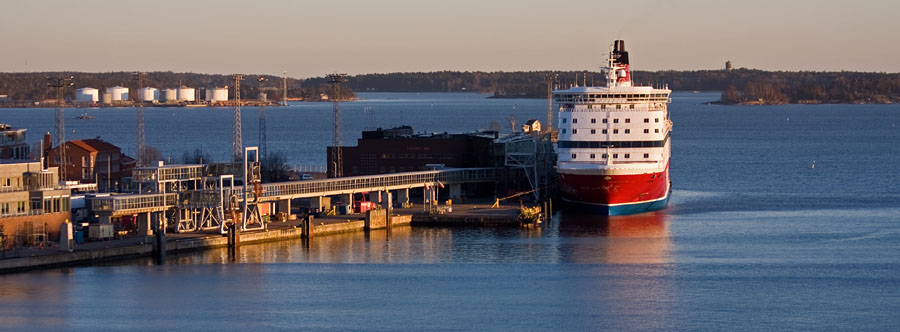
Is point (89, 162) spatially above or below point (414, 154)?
below

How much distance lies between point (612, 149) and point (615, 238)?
23.3 feet

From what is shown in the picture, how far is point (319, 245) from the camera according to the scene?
159 ft

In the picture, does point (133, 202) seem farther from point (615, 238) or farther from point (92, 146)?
point (92, 146)

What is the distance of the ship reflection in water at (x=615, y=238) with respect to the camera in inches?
1826

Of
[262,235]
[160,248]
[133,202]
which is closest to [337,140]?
[262,235]

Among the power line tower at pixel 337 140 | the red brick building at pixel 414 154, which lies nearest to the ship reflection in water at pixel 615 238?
the red brick building at pixel 414 154

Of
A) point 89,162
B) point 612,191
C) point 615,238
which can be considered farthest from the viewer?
point 89,162

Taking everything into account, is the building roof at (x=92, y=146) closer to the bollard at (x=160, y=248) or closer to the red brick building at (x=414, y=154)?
the red brick building at (x=414, y=154)

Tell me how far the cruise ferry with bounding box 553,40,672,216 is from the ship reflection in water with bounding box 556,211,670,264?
2.52 ft

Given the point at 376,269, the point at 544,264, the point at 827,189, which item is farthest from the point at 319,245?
the point at 827,189

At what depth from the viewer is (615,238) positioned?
50938 mm

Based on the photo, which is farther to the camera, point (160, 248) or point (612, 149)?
point (612, 149)

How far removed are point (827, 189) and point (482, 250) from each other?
2963cm

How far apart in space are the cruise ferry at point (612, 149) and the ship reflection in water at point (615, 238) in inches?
30.2
